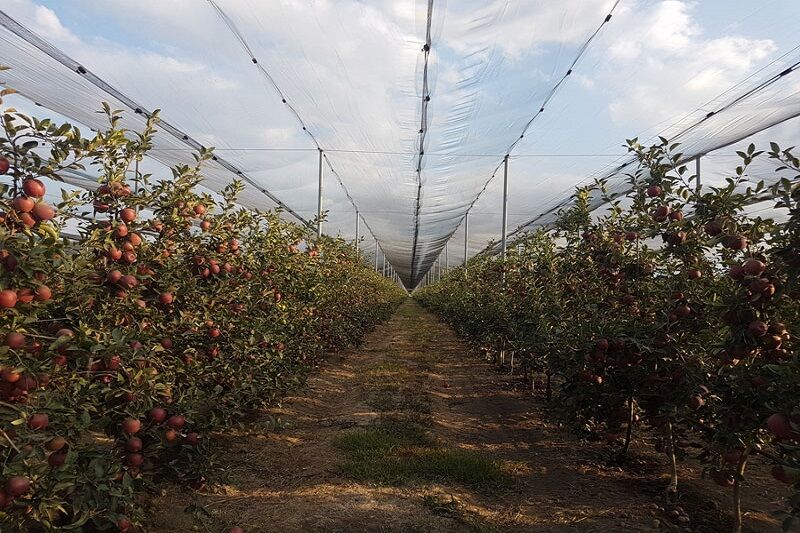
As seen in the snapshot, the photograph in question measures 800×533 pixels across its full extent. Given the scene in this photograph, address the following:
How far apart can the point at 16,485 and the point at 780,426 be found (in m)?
2.52

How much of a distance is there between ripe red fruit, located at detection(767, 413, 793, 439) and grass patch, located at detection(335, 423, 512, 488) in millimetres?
1958

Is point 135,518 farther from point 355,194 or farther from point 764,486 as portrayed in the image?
point 355,194

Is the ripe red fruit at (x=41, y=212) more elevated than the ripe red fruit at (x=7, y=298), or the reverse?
the ripe red fruit at (x=41, y=212)

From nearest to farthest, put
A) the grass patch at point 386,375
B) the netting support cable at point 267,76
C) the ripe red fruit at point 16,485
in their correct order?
the ripe red fruit at point 16,485 < the netting support cable at point 267,76 < the grass patch at point 386,375

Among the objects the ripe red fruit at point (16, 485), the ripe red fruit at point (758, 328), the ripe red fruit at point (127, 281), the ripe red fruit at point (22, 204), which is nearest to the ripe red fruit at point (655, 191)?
the ripe red fruit at point (758, 328)

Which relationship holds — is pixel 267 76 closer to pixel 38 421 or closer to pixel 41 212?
pixel 41 212

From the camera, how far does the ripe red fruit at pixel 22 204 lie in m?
1.67

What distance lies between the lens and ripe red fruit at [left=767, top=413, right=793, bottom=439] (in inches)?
67.9

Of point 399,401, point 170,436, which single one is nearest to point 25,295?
point 170,436

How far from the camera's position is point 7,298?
153 cm

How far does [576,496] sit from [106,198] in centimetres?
324

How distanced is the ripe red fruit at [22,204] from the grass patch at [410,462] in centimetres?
248

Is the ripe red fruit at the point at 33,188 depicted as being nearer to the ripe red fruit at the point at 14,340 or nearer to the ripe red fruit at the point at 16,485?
the ripe red fruit at the point at 14,340

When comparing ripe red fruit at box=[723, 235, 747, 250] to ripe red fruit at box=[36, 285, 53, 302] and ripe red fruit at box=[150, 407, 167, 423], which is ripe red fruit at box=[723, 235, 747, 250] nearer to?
ripe red fruit at box=[150, 407, 167, 423]
